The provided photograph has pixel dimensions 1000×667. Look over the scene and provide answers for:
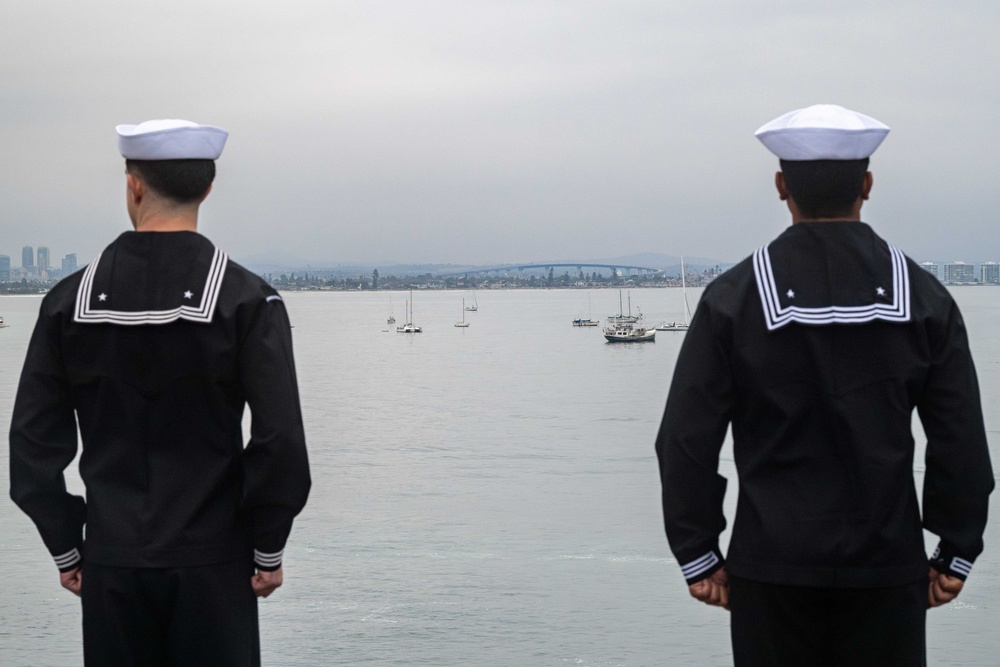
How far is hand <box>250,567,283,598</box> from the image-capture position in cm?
299

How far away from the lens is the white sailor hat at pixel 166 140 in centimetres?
294

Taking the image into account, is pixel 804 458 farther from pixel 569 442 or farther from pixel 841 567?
pixel 569 442

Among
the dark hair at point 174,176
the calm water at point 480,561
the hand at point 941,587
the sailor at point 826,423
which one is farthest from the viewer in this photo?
the calm water at point 480,561

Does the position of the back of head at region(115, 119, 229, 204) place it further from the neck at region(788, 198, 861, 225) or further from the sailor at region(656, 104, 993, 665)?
the neck at region(788, 198, 861, 225)

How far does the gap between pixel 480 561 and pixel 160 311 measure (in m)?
16.0

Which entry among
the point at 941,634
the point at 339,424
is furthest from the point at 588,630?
the point at 339,424

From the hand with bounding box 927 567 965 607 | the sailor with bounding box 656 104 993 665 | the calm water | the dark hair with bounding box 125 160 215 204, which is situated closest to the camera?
the sailor with bounding box 656 104 993 665

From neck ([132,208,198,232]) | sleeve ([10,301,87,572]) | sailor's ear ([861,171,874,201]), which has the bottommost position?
sleeve ([10,301,87,572])

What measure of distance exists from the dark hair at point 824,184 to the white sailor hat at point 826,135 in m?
0.02

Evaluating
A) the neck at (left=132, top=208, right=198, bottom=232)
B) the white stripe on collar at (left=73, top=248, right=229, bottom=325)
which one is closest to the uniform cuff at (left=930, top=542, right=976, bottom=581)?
the white stripe on collar at (left=73, top=248, right=229, bottom=325)

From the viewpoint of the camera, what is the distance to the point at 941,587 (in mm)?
2861

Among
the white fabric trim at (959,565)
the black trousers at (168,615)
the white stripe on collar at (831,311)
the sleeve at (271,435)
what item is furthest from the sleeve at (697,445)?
the black trousers at (168,615)

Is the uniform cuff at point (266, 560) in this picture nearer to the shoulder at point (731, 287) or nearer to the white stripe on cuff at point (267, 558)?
the white stripe on cuff at point (267, 558)

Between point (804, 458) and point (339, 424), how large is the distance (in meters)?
37.3
